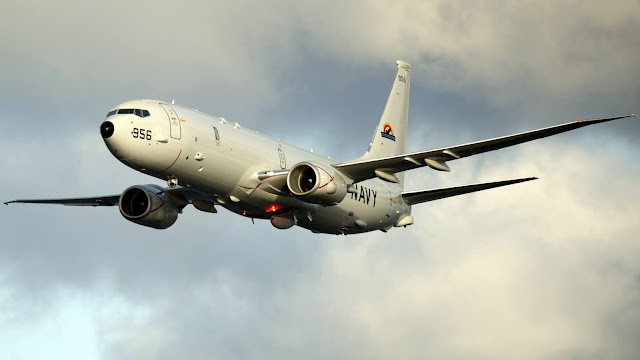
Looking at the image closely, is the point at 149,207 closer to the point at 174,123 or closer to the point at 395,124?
the point at 174,123

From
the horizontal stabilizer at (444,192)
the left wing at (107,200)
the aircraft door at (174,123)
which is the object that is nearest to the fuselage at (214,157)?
the aircraft door at (174,123)

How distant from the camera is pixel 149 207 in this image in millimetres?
66625

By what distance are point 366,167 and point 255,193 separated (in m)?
6.67

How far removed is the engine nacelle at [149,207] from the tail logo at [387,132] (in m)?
17.4

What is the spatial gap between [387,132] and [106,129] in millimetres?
26802

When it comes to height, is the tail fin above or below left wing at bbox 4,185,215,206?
above

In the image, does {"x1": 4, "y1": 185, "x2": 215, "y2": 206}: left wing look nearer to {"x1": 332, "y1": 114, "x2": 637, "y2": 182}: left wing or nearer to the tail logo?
{"x1": 332, "y1": 114, "x2": 637, "y2": 182}: left wing

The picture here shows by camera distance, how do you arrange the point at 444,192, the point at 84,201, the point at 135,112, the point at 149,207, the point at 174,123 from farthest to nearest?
1. the point at 84,201
2. the point at 149,207
3. the point at 444,192
4. the point at 174,123
5. the point at 135,112

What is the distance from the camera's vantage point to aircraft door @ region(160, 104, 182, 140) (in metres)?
57.2

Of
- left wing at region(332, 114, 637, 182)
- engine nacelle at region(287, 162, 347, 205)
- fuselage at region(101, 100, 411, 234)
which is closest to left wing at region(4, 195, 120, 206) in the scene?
fuselage at region(101, 100, 411, 234)

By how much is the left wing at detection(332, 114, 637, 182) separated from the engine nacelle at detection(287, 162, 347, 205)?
195 cm

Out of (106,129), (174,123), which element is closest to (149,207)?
(174,123)

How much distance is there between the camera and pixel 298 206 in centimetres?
6334

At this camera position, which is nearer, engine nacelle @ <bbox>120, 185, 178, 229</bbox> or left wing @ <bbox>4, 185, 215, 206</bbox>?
engine nacelle @ <bbox>120, 185, 178, 229</bbox>
